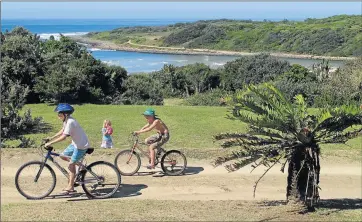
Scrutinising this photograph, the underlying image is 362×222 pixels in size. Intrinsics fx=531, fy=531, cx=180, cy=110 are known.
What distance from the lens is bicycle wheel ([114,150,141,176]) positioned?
36.3ft

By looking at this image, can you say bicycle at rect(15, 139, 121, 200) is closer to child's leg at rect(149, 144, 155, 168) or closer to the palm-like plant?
child's leg at rect(149, 144, 155, 168)

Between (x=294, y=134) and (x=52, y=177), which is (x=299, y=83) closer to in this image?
(x=294, y=134)

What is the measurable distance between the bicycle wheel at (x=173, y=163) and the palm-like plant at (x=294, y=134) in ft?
7.21

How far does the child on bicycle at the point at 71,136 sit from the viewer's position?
8.56 m

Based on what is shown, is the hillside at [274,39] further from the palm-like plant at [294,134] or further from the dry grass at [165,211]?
the dry grass at [165,211]

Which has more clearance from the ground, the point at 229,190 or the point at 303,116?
the point at 303,116

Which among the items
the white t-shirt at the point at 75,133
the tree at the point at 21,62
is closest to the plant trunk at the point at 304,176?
the white t-shirt at the point at 75,133

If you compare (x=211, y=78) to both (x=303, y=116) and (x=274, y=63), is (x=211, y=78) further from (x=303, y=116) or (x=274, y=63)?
(x=303, y=116)

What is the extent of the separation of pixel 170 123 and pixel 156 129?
1099cm

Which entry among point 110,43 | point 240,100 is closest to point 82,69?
point 240,100

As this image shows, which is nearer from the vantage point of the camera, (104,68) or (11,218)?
(11,218)

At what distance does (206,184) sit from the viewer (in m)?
10.6

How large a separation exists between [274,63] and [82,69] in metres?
28.0

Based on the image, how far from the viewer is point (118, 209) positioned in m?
8.27
